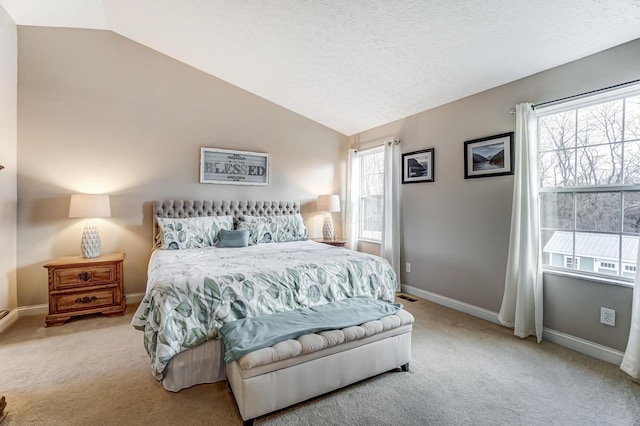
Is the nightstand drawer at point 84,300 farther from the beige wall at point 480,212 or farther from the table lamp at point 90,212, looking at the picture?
the beige wall at point 480,212

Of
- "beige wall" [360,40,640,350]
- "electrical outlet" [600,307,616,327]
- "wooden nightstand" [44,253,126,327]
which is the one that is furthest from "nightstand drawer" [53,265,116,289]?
"electrical outlet" [600,307,616,327]

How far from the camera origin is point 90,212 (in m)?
3.20

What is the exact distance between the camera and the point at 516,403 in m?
1.88

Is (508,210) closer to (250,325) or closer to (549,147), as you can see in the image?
(549,147)

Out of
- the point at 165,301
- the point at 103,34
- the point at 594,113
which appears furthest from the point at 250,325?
the point at 103,34

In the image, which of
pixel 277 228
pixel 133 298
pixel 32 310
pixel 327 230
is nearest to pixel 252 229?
pixel 277 228

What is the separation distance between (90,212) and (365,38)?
3385 millimetres

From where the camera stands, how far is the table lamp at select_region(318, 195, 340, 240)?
4.80 m

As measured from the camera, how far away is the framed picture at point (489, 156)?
120 inches

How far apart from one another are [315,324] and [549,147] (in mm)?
2765

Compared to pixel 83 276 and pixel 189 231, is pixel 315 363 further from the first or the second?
pixel 83 276

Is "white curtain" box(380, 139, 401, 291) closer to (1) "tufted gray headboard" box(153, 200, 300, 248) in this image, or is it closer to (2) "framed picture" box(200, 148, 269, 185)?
(1) "tufted gray headboard" box(153, 200, 300, 248)

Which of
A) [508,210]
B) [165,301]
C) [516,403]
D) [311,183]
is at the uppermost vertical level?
[311,183]

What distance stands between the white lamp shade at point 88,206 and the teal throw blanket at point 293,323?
7.61ft
